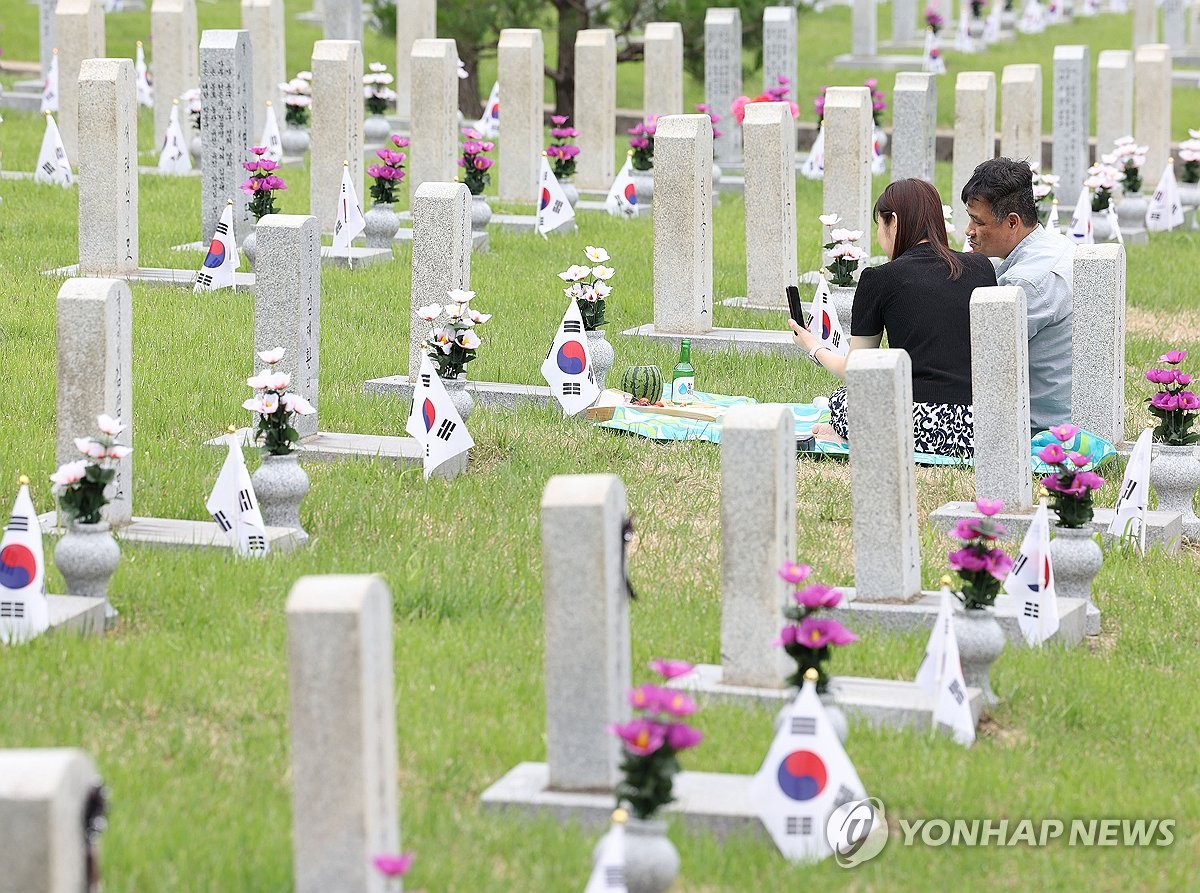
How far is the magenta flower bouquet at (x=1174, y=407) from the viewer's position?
7.78 metres

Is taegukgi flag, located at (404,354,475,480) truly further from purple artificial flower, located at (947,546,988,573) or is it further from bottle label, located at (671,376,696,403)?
purple artificial flower, located at (947,546,988,573)

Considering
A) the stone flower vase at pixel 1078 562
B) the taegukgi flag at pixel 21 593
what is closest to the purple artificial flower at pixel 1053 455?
the stone flower vase at pixel 1078 562

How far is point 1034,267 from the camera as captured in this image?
8.68 m

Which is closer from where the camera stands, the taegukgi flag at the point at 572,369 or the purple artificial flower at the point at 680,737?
the purple artificial flower at the point at 680,737

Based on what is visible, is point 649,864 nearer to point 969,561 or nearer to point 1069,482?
point 969,561

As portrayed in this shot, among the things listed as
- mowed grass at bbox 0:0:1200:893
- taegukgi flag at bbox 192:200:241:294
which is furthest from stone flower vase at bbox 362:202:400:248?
mowed grass at bbox 0:0:1200:893

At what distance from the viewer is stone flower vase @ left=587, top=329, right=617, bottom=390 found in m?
9.35

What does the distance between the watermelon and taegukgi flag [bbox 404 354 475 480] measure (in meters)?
1.52

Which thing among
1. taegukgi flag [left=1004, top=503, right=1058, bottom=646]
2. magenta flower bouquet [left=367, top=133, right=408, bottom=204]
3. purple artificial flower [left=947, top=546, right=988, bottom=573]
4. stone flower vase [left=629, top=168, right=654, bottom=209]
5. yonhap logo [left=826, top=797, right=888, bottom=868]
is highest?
stone flower vase [left=629, top=168, right=654, bottom=209]

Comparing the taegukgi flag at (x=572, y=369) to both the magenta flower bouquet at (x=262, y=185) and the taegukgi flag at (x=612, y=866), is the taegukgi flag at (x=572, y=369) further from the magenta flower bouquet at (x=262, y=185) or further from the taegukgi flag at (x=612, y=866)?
the taegukgi flag at (x=612, y=866)

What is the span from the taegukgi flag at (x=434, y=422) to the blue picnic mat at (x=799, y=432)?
48.0 inches

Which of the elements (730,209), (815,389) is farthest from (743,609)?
(730,209)

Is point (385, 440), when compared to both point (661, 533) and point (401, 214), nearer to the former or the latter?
point (661, 533)

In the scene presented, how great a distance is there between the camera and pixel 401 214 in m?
14.4
